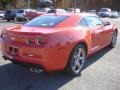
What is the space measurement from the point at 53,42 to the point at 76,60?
39.9 inches

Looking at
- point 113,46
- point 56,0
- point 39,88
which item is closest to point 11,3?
point 56,0

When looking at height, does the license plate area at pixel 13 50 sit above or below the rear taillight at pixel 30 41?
below

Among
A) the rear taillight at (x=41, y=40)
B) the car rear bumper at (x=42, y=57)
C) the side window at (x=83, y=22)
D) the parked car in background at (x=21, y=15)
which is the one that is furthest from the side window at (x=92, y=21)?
the parked car in background at (x=21, y=15)

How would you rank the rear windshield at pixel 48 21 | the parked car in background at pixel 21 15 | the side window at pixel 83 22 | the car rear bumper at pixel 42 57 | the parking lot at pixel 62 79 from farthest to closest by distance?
the parked car in background at pixel 21 15
the side window at pixel 83 22
the rear windshield at pixel 48 21
the parking lot at pixel 62 79
the car rear bumper at pixel 42 57

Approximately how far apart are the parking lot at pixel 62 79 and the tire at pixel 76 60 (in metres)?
0.14

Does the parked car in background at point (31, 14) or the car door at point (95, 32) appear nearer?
the car door at point (95, 32)

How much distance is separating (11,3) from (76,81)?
57.1 meters

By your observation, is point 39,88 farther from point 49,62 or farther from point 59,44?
point 59,44

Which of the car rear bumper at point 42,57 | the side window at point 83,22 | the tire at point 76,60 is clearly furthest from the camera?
the side window at point 83,22

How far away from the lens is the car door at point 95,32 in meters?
7.02

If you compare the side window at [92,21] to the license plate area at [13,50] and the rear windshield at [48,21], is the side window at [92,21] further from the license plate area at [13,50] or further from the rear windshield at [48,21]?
the license plate area at [13,50]

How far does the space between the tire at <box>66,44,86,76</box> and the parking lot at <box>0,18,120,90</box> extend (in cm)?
14

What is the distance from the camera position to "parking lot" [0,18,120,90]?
5449 mm

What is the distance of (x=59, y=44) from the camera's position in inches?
215
